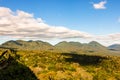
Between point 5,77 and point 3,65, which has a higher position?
point 3,65

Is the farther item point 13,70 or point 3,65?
point 13,70

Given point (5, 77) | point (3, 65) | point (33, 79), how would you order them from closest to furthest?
point (3, 65)
point (5, 77)
point (33, 79)

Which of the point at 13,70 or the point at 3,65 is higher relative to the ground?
the point at 3,65

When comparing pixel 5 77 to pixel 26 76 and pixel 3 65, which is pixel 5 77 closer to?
pixel 26 76

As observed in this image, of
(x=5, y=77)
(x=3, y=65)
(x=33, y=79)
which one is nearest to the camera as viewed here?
(x=3, y=65)

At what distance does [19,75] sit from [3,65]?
604 feet

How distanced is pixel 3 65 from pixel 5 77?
170 metres

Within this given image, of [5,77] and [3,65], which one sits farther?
[5,77]

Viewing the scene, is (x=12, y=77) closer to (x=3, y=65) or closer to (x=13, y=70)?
(x=13, y=70)

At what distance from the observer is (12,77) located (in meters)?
185

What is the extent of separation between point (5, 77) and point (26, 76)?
75.1 ft

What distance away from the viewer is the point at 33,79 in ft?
611

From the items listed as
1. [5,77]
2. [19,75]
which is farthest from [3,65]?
[19,75]

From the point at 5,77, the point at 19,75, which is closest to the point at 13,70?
the point at 19,75
